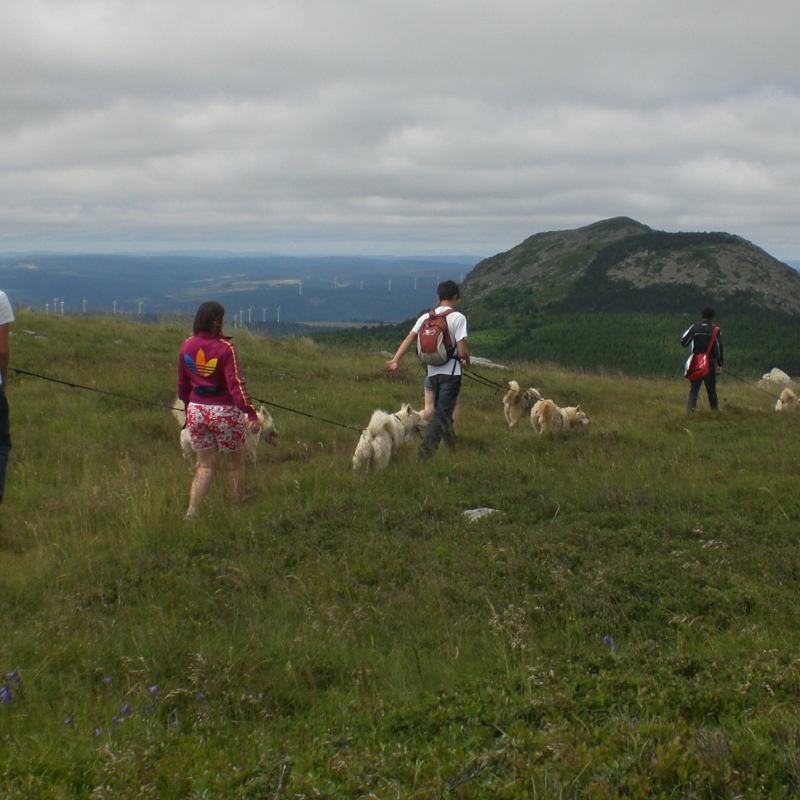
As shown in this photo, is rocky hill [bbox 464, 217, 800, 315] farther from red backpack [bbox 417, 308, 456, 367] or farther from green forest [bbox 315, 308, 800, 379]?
red backpack [bbox 417, 308, 456, 367]

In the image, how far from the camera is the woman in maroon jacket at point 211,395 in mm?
6535

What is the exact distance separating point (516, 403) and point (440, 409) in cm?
376

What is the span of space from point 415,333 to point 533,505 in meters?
2.81

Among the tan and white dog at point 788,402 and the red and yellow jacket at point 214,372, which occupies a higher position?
the red and yellow jacket at point 214,372

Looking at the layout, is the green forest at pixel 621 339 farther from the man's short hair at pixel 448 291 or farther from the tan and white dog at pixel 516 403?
the man's short hair at pixel 448 291

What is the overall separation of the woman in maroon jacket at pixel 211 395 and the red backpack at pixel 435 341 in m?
2.57

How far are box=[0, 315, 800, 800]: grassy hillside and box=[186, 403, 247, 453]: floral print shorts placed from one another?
561 millimetres

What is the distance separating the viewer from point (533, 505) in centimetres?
694

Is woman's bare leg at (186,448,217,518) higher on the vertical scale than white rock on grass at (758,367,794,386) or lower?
lower

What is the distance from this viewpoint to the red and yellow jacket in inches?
257

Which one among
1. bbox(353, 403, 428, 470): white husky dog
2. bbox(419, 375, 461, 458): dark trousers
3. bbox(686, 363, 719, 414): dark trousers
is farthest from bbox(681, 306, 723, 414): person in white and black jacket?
bbox(353, 403, 428, 470): white husky dog

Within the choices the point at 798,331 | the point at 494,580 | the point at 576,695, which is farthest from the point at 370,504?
the point at 798,331

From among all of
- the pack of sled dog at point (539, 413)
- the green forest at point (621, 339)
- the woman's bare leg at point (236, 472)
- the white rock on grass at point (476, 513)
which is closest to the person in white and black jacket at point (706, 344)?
the pack of sled dog at point (539, 413)

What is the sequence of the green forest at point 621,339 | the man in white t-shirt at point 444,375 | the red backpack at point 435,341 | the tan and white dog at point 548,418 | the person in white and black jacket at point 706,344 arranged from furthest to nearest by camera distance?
the green forest at point 621,339 < the person in white and black jacket at point 706,344 < the tan and white dog at point 548,418 < the man in white t-shirt at point 444,375 < the red backpack at point 435,341
